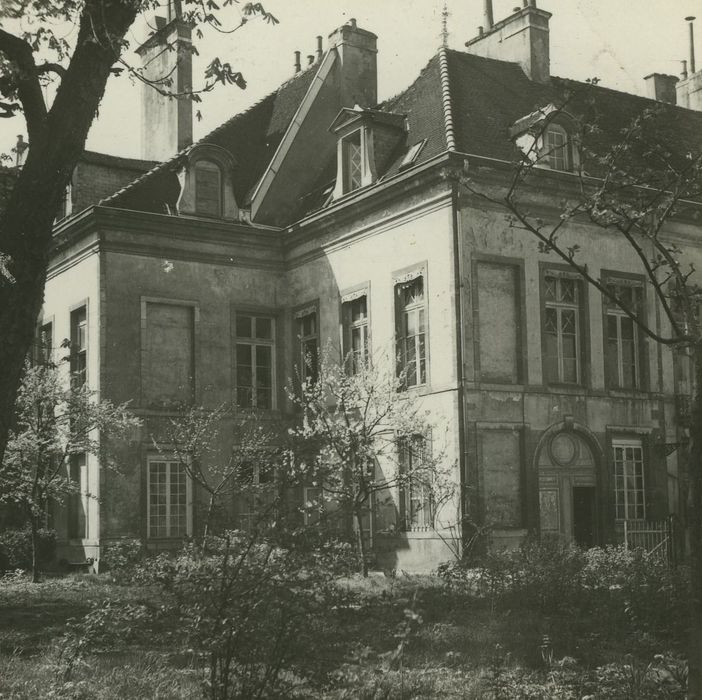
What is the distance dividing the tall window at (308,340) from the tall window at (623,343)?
6745 millimetres

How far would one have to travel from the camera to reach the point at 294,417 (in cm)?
2672

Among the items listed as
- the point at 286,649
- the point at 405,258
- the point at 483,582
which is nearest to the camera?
the point at 286,649

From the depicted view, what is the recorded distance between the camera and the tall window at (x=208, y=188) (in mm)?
26312

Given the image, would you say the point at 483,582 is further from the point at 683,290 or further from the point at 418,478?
the point at 683,290

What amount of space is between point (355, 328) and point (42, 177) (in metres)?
16.7

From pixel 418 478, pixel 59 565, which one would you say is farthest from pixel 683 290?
pixel 59 565

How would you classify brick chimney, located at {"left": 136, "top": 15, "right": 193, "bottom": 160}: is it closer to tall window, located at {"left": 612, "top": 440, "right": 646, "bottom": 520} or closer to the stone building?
the stone building

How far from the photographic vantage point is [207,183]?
86.9 feet

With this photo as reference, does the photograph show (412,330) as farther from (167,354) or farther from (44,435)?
(44,435)

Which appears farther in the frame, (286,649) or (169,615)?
(169,615)

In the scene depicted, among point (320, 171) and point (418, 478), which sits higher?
point (320, 171)

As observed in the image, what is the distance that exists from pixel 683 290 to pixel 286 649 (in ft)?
15.1

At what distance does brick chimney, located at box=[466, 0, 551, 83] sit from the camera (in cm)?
2697

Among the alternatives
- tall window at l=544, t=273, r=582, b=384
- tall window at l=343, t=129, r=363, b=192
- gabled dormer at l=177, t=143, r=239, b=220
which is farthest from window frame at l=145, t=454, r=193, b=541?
tall window at l=544, t=273, r=582, b=384
